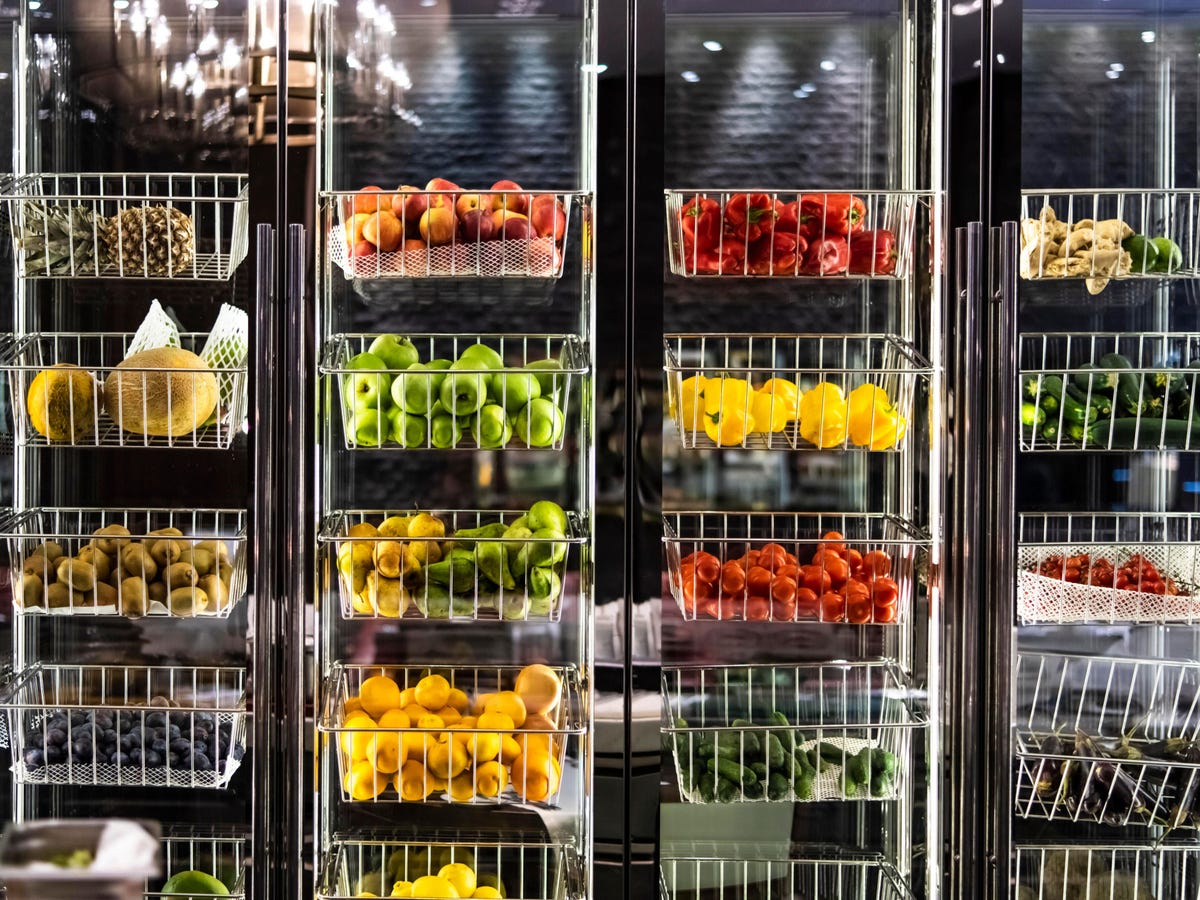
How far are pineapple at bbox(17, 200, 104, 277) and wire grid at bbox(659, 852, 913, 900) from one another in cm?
173

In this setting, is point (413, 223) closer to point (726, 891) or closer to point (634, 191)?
point (634, 191)

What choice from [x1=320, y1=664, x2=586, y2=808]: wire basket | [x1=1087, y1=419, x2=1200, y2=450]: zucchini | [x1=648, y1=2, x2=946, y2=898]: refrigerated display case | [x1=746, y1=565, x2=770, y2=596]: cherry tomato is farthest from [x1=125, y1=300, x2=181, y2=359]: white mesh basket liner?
[x1=1087, y1=419, x2=1200, y2=450]: zucchini

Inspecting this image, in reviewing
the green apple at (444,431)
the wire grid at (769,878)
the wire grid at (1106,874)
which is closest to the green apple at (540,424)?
the green apple at (444,431)

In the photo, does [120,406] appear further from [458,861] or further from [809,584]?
[809,584]

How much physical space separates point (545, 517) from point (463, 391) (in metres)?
0.29

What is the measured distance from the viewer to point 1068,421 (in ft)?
7.04

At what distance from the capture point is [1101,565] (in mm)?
2176

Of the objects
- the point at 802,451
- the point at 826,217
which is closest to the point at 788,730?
the point at 802,451

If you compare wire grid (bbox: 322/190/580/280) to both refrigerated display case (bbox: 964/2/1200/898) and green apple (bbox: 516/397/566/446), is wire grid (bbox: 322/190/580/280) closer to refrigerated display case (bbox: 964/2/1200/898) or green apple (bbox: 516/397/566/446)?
green apple (bbox: 516/397/566/446)

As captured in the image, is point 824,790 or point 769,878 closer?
point 824,790

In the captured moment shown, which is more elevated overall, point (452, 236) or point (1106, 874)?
point (452, 236)

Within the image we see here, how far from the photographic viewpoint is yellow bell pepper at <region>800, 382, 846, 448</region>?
2.13 meters

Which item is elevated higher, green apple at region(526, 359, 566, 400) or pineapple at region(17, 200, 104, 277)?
pineapple at region(17, 200, 104, 277)

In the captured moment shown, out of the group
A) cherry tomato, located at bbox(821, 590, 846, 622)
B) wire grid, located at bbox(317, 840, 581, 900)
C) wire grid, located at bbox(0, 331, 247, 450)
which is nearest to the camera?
wire grid, located at bbox(0, 331, 247, 450)
